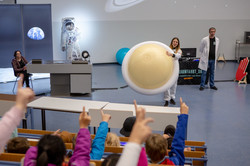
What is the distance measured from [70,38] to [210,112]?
6.36 metres

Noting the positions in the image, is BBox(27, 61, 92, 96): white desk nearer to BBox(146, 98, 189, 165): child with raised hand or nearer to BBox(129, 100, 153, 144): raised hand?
BBox(146, 98, 189, 165): child with raised hand

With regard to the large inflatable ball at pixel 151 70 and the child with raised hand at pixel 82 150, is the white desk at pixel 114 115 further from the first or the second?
the child with raised hand at pixel 82 150

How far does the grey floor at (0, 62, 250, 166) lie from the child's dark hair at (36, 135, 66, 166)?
9.96 ft

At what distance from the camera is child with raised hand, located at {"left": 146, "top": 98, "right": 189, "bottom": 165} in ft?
7.20

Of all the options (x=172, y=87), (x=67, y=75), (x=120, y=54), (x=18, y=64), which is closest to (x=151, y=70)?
(x=172, y=87)

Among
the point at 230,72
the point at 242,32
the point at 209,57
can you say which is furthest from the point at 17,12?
the point at 242,32

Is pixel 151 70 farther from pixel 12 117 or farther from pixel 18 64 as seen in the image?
pixel 18 64

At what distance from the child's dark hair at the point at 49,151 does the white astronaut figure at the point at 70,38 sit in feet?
31.8

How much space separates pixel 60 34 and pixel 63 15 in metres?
0.75

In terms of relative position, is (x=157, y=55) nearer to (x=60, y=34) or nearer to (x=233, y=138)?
(x=233, y=138)

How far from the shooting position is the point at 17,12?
34.3 ft

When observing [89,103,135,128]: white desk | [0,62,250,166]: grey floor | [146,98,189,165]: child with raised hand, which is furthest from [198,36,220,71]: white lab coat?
[146,98,189,165]: child with raised hand

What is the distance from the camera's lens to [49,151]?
151 centimetres

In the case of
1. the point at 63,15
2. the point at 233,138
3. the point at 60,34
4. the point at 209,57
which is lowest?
the point at 233,138
